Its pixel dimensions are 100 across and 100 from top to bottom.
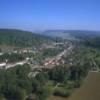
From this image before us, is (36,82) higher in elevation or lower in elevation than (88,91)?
lower

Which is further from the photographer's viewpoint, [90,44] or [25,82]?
[90,44]

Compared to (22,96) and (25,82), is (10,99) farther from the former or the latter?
(25,82)

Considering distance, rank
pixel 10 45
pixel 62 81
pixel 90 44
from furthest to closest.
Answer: pixel 10 45, pixel 90 44, pixel 62 81

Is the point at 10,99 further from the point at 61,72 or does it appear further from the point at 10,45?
the point at 10,45

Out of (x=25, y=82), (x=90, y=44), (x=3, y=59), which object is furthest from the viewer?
(x=90, y=44)

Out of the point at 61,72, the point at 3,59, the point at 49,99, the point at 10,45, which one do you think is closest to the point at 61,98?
the point at 49,99

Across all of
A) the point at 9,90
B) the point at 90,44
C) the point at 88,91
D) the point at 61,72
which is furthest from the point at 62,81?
the point at 90,44
